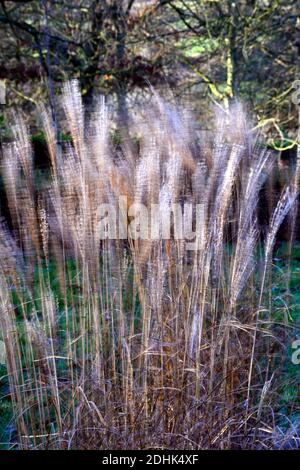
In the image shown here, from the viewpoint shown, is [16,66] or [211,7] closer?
[211,7]

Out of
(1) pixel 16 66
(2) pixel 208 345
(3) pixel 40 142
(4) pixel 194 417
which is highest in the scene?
(1) pixel 16 66

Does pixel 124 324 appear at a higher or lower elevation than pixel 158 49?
lower

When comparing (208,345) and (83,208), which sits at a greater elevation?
(83,208)

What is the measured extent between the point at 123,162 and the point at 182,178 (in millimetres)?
291

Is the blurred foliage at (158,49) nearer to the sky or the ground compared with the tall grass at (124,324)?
nearer to the sky

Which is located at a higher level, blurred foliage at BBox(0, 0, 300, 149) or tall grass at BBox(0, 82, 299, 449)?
blurred foliage at BBox(0, 0, 300, 149)

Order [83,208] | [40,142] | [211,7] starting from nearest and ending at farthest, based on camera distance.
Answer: [83,208]
[40,142]
[211,7]

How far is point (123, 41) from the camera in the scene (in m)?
7.05

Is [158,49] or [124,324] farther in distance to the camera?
[158,49]

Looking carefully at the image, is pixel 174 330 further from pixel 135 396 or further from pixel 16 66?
A: pixel 16 66

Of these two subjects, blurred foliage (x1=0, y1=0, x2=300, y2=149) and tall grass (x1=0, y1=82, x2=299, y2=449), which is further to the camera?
blurred foliage (x1=0, y1=0, x2=300, y2=149)

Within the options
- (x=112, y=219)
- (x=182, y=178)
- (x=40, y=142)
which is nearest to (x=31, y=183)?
(x=112, y=219)

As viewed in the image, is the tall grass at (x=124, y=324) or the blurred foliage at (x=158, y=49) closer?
the tall grass at (x=124, y=324)

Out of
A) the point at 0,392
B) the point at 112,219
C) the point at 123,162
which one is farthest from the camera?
the point at 0,392
